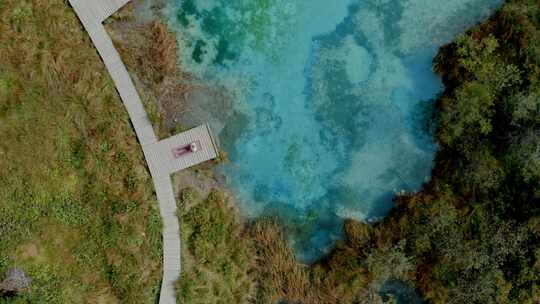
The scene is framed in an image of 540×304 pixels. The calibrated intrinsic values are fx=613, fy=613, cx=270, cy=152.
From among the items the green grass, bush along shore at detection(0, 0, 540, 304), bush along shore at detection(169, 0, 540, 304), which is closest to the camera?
bush along shore at detection(169, 0, 540, 304)

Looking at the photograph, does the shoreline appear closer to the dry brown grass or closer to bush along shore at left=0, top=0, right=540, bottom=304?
bush along shore at left=0, top=0, right=540, bottom=304

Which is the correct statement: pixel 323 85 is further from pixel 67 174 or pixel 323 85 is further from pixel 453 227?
pixel 67 174

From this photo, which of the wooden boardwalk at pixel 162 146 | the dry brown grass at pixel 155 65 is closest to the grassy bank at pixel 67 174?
the wooden boardwalk at pixel 162 146

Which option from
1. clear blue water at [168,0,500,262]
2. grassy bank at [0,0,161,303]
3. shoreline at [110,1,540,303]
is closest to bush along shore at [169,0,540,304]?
shoreline at [110,1,540,303]

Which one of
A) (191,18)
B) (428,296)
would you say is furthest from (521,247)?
(191,18)

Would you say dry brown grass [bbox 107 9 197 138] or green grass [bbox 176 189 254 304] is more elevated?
dry brown grass [bbox 107 9 197 138]

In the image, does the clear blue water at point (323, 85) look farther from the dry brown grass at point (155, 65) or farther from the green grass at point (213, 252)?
the green grass at point (213, 252)
